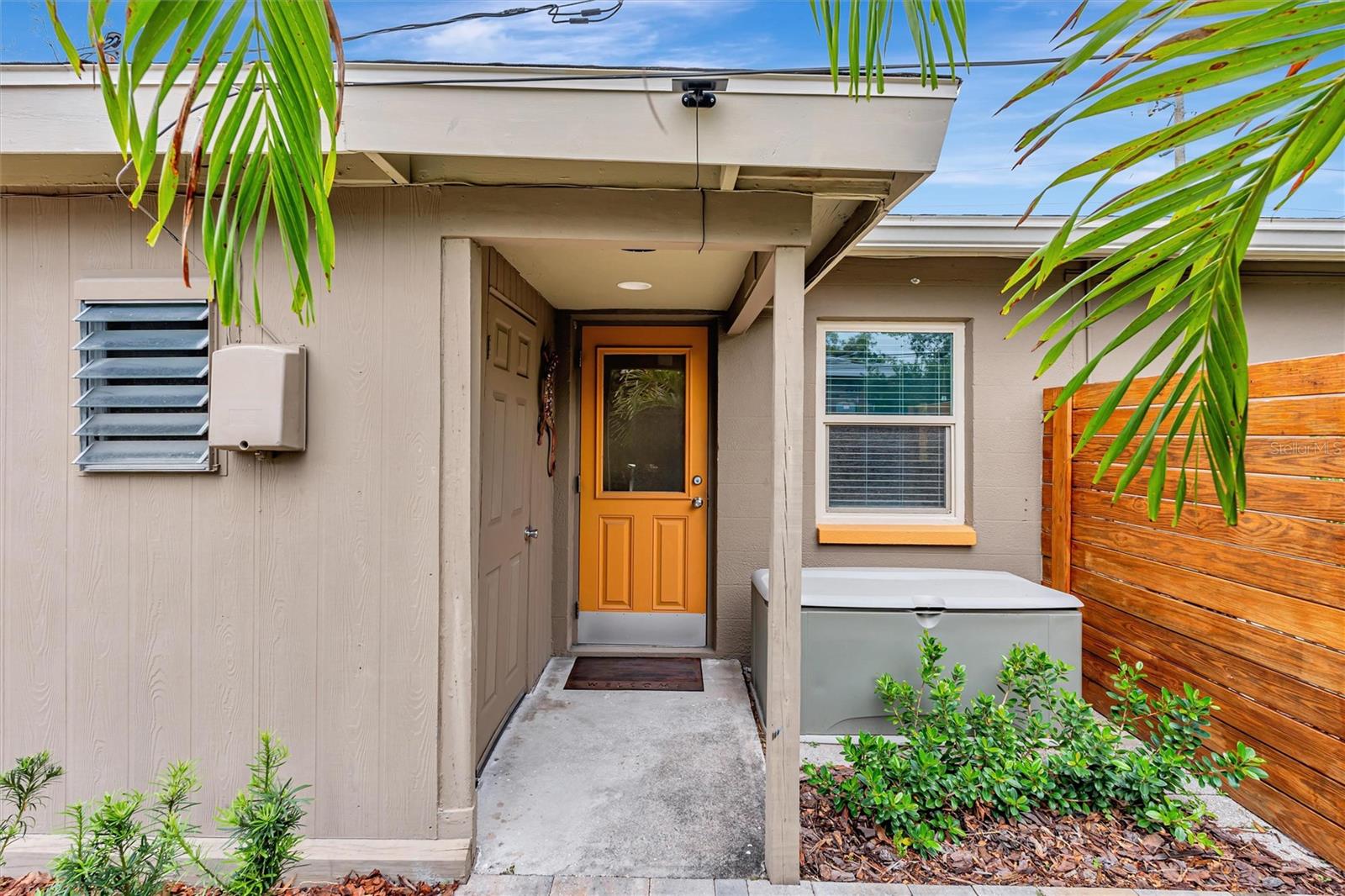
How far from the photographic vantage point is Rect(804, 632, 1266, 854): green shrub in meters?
2.09

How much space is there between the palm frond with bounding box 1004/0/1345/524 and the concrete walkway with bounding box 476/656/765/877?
183 cm

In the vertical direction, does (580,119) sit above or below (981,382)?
above

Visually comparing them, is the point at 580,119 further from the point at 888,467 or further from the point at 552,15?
the point at 888,467

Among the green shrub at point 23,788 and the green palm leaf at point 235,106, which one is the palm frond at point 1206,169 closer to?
the green palm leaf at point 235,106

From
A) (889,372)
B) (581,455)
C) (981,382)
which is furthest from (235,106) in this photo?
(981,382)

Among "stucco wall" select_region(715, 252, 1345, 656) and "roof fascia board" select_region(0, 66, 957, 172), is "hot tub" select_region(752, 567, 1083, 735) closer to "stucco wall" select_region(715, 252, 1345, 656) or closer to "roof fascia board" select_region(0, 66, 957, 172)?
"stucco wall" select_region(715, 252, 1345, 656)

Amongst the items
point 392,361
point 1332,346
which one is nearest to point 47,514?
point 392,361

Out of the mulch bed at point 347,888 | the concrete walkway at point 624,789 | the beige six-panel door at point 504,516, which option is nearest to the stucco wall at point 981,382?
the concrete walkway at point 624,789

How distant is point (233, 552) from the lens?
1.97 metres

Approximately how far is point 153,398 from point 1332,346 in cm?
553

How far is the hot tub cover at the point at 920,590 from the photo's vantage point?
2.85 metres

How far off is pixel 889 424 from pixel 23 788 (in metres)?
3.82

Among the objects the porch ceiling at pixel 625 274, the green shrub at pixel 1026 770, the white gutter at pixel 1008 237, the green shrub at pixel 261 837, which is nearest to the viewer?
the green shrub at pixel 261 837

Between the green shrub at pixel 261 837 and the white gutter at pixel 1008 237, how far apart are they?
10.7 ft
